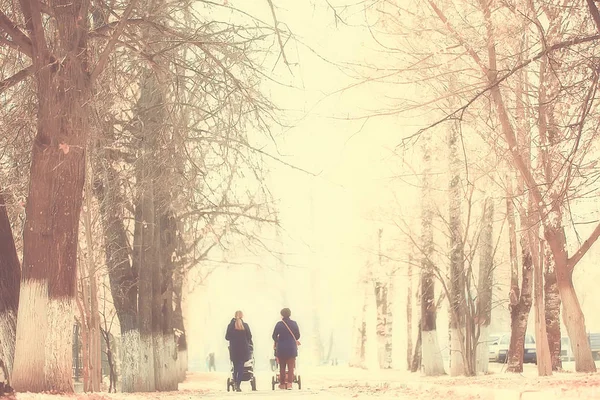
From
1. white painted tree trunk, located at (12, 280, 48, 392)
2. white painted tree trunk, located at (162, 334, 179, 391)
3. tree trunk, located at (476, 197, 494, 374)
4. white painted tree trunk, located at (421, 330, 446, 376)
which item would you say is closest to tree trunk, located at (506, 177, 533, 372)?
tree trunk, located at (476, 197, 494, 374)

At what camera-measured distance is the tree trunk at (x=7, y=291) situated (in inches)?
472

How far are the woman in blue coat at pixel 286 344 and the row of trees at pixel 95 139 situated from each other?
190 centimetres

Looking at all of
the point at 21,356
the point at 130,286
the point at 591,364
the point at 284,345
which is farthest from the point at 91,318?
the point at 591,364

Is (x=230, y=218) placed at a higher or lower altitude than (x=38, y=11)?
lower

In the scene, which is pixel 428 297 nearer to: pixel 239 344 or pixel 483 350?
pixel 483 350

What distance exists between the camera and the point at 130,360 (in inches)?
770

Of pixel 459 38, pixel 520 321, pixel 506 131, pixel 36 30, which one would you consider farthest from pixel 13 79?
pixel 520 321

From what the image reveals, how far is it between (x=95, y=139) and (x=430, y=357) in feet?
51.9

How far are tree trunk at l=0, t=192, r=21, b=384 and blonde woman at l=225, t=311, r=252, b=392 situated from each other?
7.04 m

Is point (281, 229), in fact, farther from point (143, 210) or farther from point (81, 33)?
point (81, 33)

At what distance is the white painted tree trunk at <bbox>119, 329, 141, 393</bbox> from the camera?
63.4 feet

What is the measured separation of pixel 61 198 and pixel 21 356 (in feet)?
6.34

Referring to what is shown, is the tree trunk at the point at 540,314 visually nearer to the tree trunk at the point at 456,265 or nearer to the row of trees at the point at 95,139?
the tree trunk at the point at 456,265

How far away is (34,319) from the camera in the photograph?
1089 centimetres
